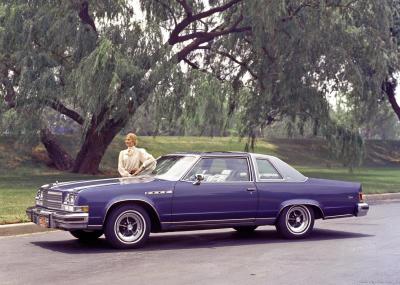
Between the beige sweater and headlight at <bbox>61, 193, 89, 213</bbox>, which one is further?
the beige sweater

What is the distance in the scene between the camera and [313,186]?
1135 centimetres

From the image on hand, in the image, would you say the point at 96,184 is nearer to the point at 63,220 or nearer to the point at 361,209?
the point at 63,220

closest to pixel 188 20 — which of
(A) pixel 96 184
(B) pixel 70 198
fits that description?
(A) pixel 96 184

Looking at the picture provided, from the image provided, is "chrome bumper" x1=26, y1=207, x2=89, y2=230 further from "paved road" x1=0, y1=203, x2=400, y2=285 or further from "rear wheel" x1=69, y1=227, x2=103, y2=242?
"rear wheel" x1=69, y1=227, x2=103, y2=242

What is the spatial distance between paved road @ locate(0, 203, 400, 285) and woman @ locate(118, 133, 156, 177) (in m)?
1.14

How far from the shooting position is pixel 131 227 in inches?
395

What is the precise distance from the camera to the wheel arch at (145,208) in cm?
986

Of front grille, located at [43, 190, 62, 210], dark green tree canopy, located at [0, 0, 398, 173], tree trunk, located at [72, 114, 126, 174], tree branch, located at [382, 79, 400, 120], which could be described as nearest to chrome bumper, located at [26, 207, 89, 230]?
front grille, located at [43, 190, 62, 210]

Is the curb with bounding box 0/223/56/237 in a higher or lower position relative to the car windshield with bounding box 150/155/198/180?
lower

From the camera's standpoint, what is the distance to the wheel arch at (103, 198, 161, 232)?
986cm

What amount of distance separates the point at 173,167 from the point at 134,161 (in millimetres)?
802

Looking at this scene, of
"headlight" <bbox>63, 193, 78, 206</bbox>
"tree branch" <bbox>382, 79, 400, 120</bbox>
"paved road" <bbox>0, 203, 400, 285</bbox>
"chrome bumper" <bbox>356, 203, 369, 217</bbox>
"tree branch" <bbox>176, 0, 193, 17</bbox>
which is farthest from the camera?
"tree branch" <bbox>382, 79, 400, 120</bbox>

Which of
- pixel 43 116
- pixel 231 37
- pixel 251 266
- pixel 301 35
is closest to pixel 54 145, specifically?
A: pixel 43 116

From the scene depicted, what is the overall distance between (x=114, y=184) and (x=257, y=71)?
49.0 ft
